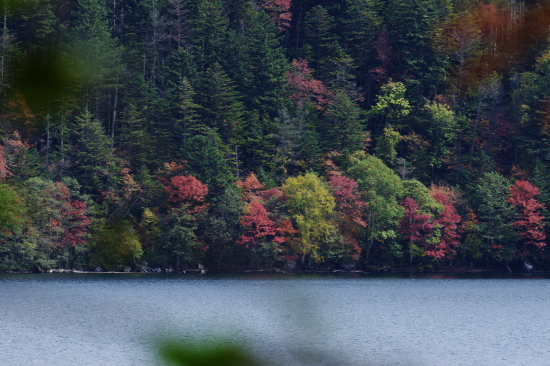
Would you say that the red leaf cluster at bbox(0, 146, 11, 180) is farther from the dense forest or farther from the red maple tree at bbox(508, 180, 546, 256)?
the red maple tree at bbox(508, 180, 546, 256)

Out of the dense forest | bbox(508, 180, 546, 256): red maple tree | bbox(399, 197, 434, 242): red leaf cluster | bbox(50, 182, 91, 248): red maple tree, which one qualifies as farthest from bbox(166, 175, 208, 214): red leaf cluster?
bbox(508, 180, 546, 256): red maple tree

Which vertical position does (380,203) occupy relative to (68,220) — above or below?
above

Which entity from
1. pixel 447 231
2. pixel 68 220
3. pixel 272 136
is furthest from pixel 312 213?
pixel 68 220

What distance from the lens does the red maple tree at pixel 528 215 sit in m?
74.8

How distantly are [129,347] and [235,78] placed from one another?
59.3 meters

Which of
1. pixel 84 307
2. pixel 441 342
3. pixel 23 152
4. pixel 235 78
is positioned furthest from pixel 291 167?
pixel 441 342

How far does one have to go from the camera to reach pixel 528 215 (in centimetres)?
7525

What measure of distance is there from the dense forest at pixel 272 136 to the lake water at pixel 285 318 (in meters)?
7.20

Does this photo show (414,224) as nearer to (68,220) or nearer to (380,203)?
(380,203)

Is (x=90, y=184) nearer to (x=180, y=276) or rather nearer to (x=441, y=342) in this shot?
(x=180, y=276)

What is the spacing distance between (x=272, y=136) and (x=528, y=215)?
28.5 metres

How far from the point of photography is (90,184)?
253ft

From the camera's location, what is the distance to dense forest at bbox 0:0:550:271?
7338cm

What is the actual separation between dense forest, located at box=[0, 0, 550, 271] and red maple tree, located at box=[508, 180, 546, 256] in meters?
0.24
